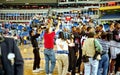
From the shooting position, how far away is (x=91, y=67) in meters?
9.09

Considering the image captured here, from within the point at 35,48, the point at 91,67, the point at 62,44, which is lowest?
the point at 35,48

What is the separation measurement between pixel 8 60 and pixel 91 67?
211 inches

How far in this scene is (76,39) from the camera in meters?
11.1

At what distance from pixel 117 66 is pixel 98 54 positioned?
2057 mm

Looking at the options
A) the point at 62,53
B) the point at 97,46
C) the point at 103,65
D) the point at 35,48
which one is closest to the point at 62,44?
the point at 62,53

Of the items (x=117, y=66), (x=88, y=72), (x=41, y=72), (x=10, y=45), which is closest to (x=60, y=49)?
(x=88, y=72)

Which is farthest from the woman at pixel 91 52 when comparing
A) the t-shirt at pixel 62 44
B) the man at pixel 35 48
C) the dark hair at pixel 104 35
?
the man at pixel 35 48

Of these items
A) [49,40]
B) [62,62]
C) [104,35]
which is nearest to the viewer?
[104,35]

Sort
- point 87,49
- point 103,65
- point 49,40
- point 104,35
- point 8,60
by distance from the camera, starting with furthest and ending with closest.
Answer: point 49,40, point 104,35, point 103,65, point 87,49, point 8,60

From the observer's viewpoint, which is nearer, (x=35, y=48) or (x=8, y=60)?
(x=8, y=60)

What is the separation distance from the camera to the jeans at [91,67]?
8953 mm

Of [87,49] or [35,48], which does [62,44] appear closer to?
[87,49]

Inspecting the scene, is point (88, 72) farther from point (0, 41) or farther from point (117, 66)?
point (0, 41)

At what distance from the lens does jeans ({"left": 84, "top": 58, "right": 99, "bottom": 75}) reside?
29.4ft
